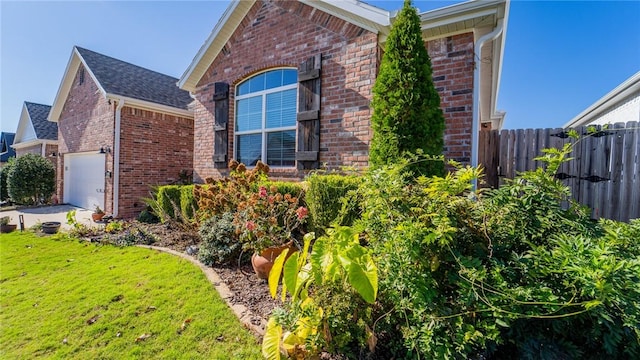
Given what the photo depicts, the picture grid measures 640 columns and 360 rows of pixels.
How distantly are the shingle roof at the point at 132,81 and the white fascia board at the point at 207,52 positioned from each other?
2956 mm

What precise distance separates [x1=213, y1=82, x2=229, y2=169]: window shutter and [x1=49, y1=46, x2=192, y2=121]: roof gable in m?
4.02

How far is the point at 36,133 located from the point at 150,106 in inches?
435

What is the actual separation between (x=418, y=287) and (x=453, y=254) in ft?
1.04

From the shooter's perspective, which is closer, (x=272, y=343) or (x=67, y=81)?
(x=272, y=343)

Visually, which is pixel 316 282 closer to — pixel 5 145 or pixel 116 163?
pixel 116 163

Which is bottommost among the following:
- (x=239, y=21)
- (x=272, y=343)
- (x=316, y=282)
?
(x=272, y=343)

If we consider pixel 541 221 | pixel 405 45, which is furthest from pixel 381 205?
pixel 405 45

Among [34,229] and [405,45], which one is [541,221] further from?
[34,229]

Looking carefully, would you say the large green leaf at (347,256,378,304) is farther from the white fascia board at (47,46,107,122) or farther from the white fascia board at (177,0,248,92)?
the white fascia board at (47,46,107,122)

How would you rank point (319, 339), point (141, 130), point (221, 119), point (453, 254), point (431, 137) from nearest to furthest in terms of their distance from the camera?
1. point (453, 254)
2. point (319, 339)
3. point (431, 137)
4. point (221, 119)
5. point (141, 130)

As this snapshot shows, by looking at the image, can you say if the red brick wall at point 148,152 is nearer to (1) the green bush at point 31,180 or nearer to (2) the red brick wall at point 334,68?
(2) the red brick wall at point 334,68

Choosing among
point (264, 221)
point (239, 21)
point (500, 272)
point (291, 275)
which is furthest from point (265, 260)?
point (239, 21)

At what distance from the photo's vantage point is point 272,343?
2.01 metres

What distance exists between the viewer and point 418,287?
5.65ft
